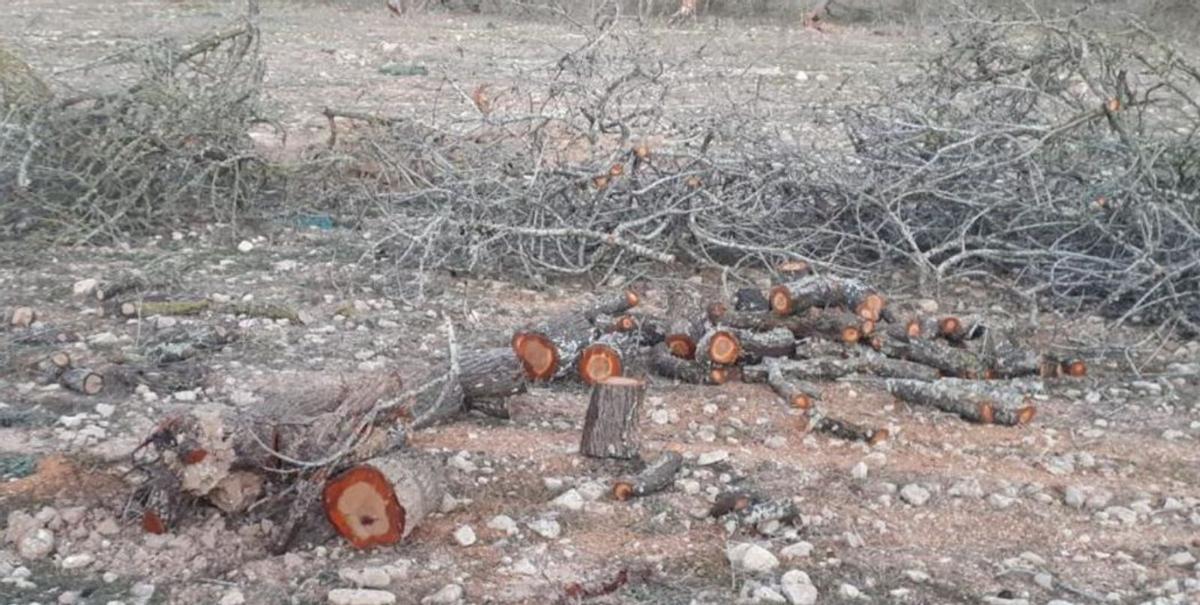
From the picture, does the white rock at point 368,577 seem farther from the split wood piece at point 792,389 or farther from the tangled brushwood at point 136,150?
the tangled brushwood at point 136,150

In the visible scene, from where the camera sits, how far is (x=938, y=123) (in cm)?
636

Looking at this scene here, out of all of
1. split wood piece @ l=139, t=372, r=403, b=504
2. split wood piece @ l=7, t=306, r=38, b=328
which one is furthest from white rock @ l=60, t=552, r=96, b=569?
split wood piece @ l=7, t=306, r=38, b=328

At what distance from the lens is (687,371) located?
15.5 feet

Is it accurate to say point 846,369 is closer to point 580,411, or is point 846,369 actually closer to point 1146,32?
point 580,411

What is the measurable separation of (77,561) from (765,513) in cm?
182

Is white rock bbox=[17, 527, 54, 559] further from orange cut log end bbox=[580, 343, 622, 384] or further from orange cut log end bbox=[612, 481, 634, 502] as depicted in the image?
orange cut log end bbox=[580, 343, 622, 384]

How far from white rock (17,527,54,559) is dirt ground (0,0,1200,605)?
22 mm

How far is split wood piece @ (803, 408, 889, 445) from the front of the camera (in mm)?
4246

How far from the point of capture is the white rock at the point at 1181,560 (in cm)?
352

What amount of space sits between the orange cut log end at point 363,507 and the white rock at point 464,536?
0.50 feet

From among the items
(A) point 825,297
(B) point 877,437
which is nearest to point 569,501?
(B) point 877,437

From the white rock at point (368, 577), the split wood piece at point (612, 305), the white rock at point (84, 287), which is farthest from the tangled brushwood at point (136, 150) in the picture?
the white rock at point (368, 577)

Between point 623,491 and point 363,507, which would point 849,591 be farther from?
point 363,507

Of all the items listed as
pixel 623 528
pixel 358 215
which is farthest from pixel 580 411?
pixel 358 215
